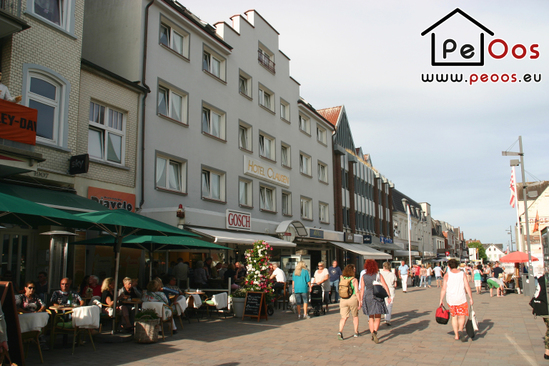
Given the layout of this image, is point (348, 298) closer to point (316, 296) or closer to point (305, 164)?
point (316, 296)

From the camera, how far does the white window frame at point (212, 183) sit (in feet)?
64.0

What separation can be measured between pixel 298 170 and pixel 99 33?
13.7 metres

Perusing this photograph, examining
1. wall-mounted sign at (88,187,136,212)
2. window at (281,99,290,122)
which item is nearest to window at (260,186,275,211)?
window at (281,99,290,122)

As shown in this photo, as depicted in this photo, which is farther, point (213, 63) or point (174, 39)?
point (213, 63)

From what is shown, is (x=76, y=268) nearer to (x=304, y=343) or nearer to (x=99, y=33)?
(x=304, y=343)

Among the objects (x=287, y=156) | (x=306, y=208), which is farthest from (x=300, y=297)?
(x=306, y=208)

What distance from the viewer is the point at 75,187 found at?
13.3 metres

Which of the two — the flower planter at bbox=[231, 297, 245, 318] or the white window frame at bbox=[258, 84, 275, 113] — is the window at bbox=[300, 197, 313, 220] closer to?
the white window frame at bbox=[258, 84, 275, 113]

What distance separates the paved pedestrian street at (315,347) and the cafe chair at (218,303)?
28.5 inches

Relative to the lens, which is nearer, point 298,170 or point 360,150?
point 298,170

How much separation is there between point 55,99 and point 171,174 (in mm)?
5578

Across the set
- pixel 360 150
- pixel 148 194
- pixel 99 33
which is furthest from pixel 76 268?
pixel 360 150

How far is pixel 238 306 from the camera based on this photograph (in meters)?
14.0

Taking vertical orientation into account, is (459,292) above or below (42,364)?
above
